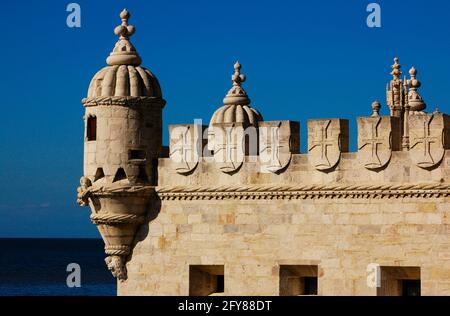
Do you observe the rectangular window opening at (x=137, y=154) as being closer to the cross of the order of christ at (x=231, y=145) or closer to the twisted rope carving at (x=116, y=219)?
the twisted rope carving at (x=116, y=219)

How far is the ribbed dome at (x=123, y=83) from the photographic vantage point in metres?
30.0

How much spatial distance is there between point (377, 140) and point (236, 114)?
1128 cm

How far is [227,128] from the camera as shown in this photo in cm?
2923

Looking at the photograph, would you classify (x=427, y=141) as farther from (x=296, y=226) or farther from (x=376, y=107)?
(x=376, y=107)

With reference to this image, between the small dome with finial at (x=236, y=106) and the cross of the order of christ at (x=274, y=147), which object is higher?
the small dome with finial at (x=236, y=106)

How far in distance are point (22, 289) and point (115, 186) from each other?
64.3m

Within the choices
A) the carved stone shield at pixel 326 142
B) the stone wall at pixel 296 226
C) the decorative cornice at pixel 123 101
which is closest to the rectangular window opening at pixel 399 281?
the stone wall at pixel 296 226

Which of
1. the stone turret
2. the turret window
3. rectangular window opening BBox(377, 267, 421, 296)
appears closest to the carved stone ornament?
the stone turret

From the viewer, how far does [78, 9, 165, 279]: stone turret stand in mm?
29844

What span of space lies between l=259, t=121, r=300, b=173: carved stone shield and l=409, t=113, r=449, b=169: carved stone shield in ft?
9.40

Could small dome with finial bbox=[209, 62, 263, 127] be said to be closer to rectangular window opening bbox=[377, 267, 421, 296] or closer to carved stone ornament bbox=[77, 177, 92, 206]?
carved stone ornament bbox=[77, 177, 92, 206]

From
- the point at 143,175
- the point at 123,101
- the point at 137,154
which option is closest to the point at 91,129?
the point at 123,101

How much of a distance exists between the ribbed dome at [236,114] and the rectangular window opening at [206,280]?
8.73 m
